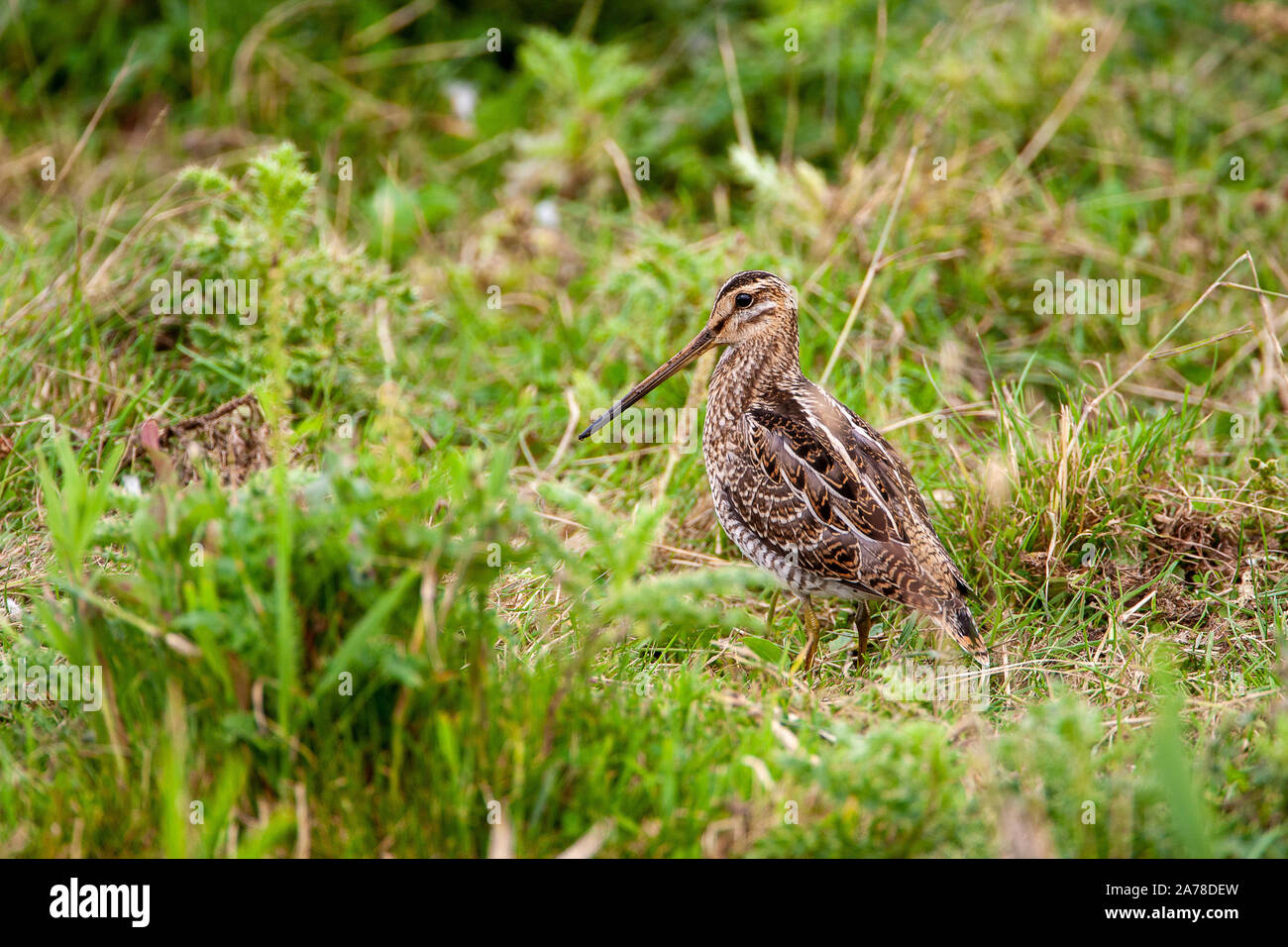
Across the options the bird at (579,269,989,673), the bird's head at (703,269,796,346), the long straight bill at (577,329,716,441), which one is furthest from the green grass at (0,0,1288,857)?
the bird's head at (703,269,796,346)

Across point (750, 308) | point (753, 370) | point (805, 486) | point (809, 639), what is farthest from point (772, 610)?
point (750, 308)

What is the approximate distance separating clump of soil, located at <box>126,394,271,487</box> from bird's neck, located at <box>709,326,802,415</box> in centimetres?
182

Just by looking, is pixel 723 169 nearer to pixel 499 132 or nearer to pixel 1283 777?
pixel 499 132

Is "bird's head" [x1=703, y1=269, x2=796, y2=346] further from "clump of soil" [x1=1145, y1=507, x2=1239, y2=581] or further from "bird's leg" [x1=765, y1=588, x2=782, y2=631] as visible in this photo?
"clump of soil" [x1=1145, y1=507, x2=1239, y2=581]

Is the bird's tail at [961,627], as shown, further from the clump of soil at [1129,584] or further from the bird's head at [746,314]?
the bird's head at [746,314]

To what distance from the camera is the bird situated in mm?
4398

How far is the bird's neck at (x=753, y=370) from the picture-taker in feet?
16.8

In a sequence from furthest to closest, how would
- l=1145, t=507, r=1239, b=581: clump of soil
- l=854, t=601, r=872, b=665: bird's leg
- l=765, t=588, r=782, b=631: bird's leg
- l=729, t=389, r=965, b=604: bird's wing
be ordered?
l=1145, t=507, r=1239, b=581: clump of soil → l=765, t=588, r=782, b=631: bird's leg → l=854, t=601, r=872, b=665: bird's leg → l=729, t=389, r=965, b=604: bird's wing

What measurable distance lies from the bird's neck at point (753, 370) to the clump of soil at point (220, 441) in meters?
1.82

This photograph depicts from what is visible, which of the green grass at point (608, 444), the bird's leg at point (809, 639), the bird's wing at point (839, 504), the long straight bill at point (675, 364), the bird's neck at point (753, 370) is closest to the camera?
the green grass at point (608, 444)

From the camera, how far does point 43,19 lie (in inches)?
328

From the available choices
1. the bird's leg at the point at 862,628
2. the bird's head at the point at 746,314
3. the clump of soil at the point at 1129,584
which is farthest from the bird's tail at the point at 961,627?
the bird's head at the point at 746,314

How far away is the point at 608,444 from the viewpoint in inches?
235

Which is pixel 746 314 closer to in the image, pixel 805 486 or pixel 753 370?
pixel 753 370
